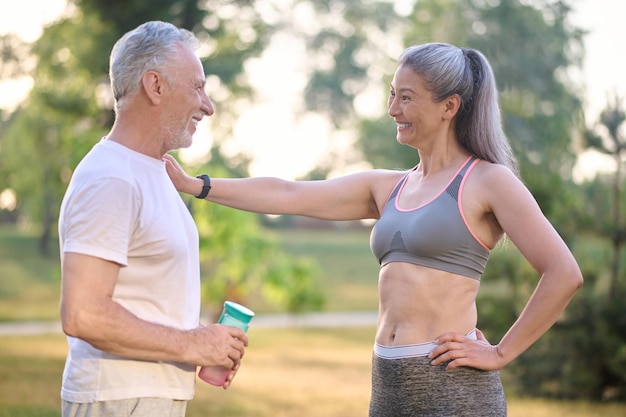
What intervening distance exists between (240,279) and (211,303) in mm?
941

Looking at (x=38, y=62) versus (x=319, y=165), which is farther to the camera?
(x=319, y=165)

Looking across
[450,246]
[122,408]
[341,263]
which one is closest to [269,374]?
[450,246]

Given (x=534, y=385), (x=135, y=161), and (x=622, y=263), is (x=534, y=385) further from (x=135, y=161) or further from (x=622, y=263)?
(x=135, y=161)

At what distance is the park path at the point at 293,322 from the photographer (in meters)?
18.4

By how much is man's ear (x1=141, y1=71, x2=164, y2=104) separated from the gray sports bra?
858 mm

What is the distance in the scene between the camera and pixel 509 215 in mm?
2795

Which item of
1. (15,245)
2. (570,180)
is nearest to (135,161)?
(570,180)

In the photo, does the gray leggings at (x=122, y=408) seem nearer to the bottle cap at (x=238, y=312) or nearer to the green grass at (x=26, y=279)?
the bottle cap at (x=238, y=312)

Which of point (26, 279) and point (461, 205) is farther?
point (26, 279)

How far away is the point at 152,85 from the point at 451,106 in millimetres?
996

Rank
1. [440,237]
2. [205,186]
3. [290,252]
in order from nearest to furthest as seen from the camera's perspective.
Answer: [440,237]
[205,186]
[290,252]

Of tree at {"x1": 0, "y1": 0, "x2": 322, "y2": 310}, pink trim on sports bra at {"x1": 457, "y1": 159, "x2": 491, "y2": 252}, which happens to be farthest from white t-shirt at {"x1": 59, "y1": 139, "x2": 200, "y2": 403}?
tree at {"x1": 0, "y1": 0, "x2": 322, "y2": 310}

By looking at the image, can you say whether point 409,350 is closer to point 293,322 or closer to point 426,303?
point 426,303

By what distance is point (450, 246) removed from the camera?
2.83m
